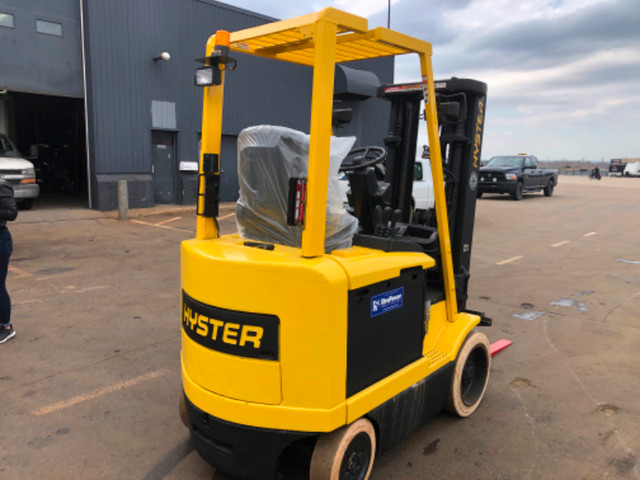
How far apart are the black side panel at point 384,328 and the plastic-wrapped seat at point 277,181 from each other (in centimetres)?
45

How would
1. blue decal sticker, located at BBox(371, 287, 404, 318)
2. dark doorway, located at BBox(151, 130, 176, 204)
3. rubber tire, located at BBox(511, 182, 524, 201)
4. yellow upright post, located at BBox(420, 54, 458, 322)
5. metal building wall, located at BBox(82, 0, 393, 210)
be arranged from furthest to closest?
rubber tire, located at BBox(511, 182, 524, 201)
dark doorway, located at BBox(151, 130, 176, 204)
metal building wall, located at BBox(82, 0, 393, 210)
yellow upright post, located at BBox(420, 54, 458, 322)
blue decal sticker, located at BBox(371, 287, 404, 318)

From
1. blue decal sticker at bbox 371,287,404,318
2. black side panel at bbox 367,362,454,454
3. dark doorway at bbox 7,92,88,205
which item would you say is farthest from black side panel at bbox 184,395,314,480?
dark doorway at bbox 7,92,88,205

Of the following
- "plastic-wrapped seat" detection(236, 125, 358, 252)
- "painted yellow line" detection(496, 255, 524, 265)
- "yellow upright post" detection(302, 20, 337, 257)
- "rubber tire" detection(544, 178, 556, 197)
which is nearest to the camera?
"yellow upright post" detection(302, 20, 337, 257)

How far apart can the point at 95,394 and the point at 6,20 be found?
12.7 meters

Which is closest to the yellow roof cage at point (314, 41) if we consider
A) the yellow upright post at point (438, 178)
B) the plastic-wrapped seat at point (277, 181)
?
the yellow upright post at point (438, 178)

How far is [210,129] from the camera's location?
313cm

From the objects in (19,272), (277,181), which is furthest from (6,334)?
(277,181)

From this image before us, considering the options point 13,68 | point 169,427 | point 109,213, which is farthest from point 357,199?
point 13,68

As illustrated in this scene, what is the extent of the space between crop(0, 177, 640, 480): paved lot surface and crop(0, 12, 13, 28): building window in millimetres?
6709

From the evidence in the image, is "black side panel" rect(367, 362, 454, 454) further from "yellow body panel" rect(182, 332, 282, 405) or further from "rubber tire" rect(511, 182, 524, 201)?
"rubber tire" rect(511, 182, 524, 201)

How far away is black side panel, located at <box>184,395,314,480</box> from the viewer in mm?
2623

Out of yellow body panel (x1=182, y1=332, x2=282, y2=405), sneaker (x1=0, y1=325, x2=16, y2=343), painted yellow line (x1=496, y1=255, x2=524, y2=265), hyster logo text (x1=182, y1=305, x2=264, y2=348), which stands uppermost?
hyster logo text (x1=182, y1=305, x2=264, y2=348)

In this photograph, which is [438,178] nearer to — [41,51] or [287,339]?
[287,339]

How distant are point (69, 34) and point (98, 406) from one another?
13135 mm
